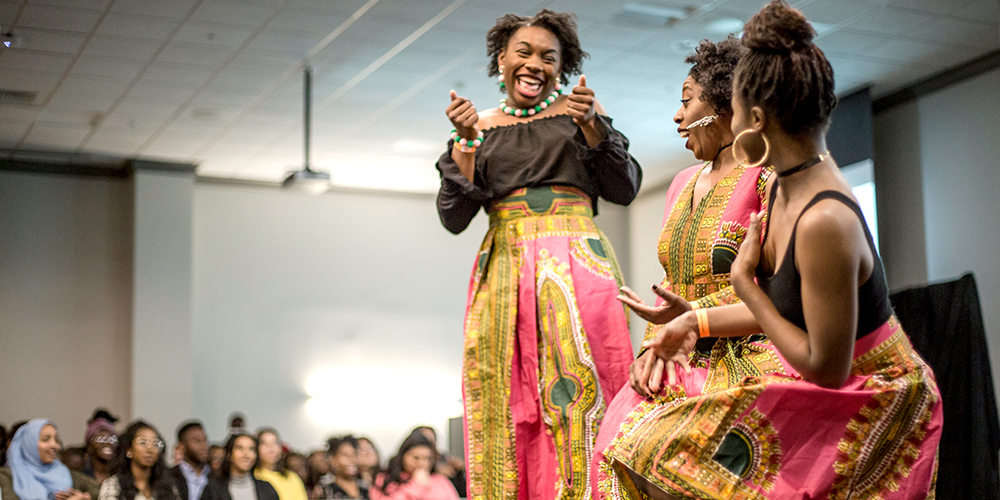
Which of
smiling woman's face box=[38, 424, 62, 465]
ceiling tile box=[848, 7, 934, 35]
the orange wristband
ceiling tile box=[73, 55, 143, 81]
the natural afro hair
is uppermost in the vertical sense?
ceiling tile box=[73, 55, 143, 81]

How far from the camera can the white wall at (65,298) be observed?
10.5 meters

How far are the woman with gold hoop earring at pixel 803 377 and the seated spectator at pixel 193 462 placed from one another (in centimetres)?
532

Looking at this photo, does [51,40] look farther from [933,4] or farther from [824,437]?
[824,437]

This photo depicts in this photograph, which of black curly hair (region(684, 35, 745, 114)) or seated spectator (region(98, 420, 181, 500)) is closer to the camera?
black curly hair (region(684, 35, 745, 114))

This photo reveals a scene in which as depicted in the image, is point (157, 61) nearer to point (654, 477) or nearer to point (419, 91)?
point (419, 91)

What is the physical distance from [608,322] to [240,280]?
371 inches

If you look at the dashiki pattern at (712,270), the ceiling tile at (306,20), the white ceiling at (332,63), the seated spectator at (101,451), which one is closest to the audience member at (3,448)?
the seated spectator at (101,451)

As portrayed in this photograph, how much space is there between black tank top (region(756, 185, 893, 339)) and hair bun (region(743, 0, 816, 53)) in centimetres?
25

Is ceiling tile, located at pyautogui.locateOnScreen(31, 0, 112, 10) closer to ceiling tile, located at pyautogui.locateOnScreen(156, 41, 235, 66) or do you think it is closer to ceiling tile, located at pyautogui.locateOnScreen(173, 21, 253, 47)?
ceiling tile, located at pyautogui.locateOnScreen(173, 21, 253, 47)

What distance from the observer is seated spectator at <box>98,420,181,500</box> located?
593cm

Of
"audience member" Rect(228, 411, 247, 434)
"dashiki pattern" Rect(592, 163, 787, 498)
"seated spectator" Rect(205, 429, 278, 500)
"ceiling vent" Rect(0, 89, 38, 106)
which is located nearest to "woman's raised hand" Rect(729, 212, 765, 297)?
"dashiki pattern" Rect(592, 163, 787, 498)

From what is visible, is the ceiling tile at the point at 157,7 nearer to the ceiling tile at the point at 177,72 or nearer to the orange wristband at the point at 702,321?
the ceiling tile at the point at 177,72

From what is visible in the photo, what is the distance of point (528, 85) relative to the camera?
294cm

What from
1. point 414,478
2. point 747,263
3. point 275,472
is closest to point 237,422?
point 275,472
